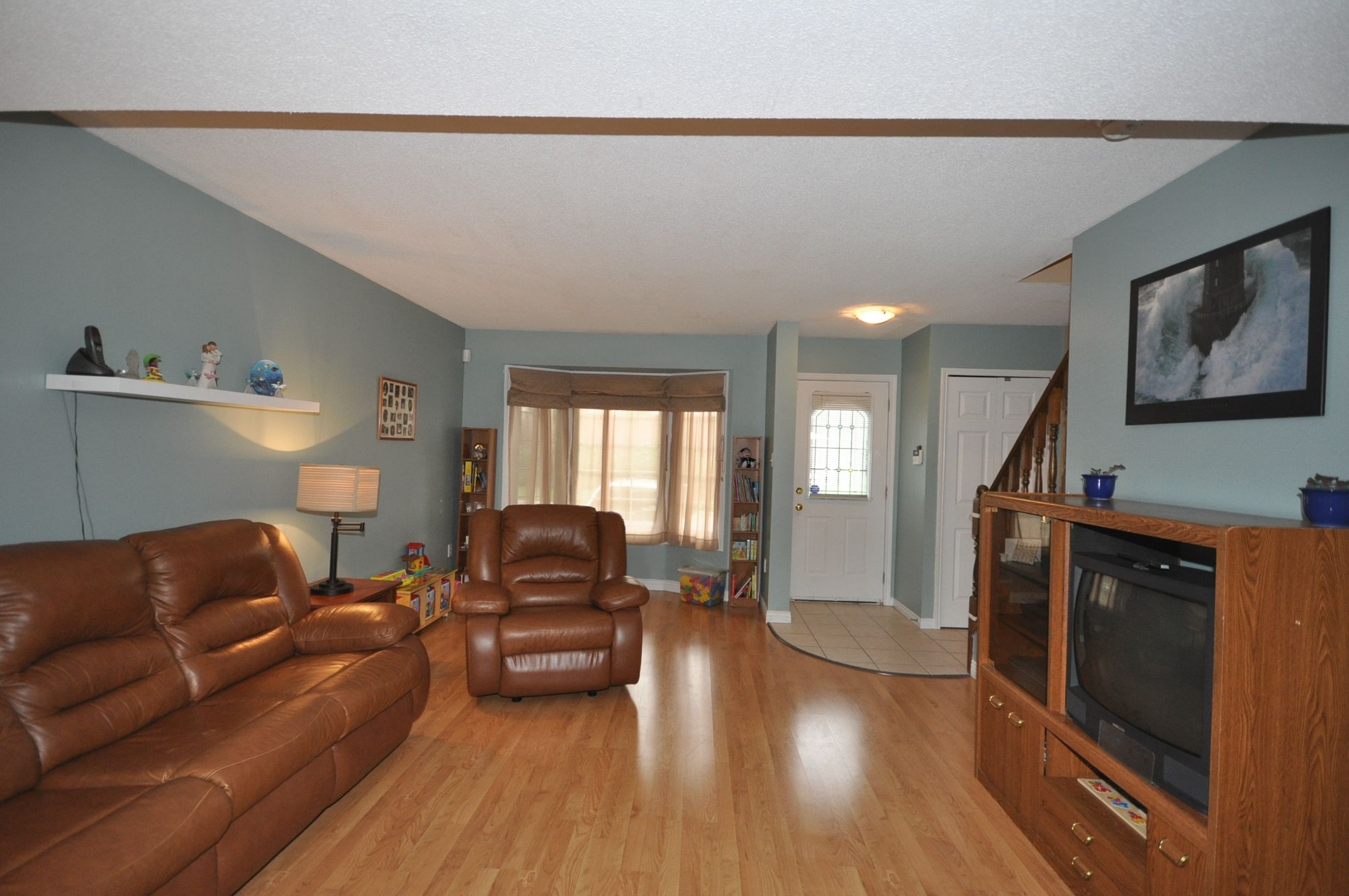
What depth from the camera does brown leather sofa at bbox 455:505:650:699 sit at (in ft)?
11.5

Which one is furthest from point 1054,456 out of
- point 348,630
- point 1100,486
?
point 348,630

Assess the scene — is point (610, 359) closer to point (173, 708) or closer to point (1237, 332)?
point (173, 708)

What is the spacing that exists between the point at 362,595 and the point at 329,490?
59 centimetres

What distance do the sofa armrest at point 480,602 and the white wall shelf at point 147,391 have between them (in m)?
1.31

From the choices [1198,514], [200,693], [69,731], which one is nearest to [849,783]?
[1198,514]

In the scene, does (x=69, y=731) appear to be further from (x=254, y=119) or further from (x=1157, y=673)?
(x=1157, y=673)

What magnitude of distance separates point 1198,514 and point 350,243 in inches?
153

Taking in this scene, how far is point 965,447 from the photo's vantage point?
5.41m

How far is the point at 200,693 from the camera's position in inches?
93.0

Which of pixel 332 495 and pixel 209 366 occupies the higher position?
pixel 209 366

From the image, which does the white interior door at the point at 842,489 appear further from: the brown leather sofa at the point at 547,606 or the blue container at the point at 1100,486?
the blue container at the point at 1100,486

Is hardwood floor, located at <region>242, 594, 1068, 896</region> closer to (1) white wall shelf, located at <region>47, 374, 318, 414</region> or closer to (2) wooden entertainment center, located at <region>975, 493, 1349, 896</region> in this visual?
(2) wooden entertainment center, located at <region>975, 493, 1349, 896</region>

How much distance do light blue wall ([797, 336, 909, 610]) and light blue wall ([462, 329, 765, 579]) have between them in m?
0.45

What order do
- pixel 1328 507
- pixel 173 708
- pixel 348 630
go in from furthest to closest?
pixel 348 630, pixel 173 708, pixel 1328 507
